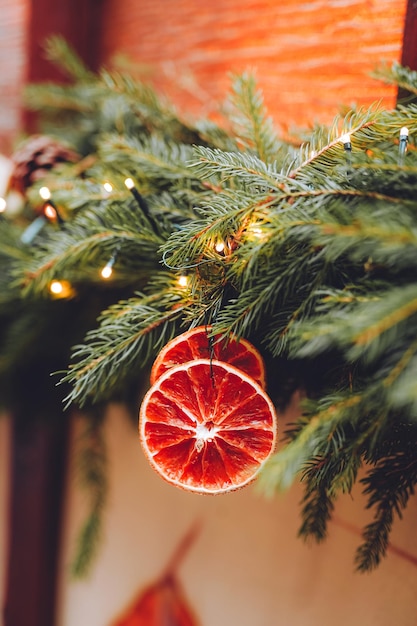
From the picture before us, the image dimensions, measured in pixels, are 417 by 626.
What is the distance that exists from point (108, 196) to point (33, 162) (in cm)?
19

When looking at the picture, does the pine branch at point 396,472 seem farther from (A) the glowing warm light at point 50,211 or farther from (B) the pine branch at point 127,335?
(A) the glowing warm light at point 50,211

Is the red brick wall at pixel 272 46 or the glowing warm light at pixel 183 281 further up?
the red brick wall at pixel 272 46

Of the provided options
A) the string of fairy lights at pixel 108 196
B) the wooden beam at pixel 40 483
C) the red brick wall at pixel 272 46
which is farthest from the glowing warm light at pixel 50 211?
the wooden beam at pixel 40 483

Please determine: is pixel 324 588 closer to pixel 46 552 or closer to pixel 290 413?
pixel 290 413

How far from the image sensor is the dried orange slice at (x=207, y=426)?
1.32 feet

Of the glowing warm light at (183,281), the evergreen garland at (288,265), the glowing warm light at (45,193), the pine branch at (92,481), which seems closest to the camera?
the evergreen garland at (288,265)

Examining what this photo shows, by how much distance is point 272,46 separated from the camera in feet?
2.43

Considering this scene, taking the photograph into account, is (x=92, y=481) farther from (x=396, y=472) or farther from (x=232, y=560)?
(x=396, y=472)

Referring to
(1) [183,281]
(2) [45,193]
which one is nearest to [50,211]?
(2) [45,193]

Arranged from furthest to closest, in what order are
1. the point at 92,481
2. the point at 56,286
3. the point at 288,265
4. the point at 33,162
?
the point at 92,481 → the point at 33,162 → the point at 56,286 → the point at 288,265

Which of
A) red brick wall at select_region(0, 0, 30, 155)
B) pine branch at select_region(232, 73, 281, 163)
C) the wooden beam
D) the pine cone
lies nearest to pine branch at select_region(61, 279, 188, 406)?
pine branch at select_region(232, 73, 281, 163)

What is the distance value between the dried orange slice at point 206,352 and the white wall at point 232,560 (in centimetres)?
28

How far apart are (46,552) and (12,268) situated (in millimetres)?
640

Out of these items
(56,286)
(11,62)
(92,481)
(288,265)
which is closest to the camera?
(288,265)
